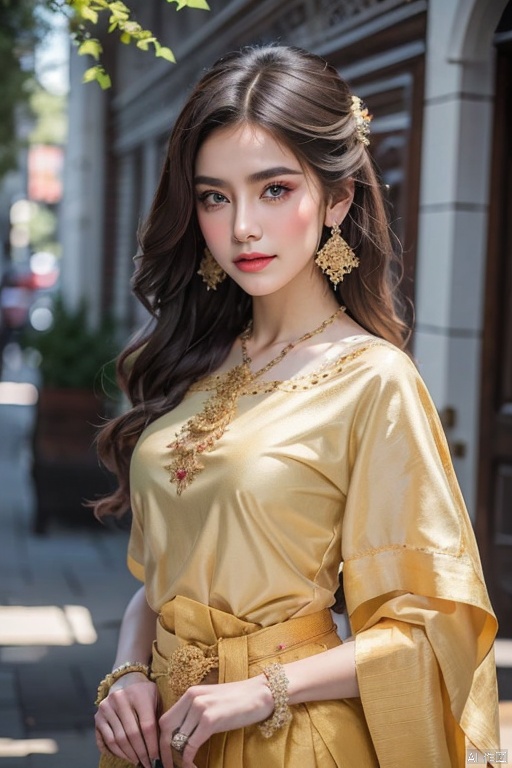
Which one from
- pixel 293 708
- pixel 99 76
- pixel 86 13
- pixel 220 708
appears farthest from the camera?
pixel 99 76

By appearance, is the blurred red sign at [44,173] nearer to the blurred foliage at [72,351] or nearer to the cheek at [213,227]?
the blurred foliage at [72,351]

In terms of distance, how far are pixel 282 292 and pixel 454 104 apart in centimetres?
229

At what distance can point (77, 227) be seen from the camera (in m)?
12.3

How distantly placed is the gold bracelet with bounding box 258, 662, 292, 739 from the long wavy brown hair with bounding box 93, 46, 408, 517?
626 mm

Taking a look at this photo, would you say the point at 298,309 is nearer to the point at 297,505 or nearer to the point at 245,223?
the point at 245,223

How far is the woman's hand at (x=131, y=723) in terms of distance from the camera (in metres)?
1.84

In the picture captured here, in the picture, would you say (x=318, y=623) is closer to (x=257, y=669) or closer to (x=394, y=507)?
(x=257, y=669)

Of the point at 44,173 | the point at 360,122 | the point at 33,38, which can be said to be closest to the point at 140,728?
the point at 360,122

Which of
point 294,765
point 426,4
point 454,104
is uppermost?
point 426,4

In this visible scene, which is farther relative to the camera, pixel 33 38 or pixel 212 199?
pixel 33 38

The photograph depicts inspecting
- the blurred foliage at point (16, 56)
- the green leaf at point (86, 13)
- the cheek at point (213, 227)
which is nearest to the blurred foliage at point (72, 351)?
the blurred foliage at point (16, 56)

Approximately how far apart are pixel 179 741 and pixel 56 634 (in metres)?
3.65

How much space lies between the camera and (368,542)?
69.3 inches

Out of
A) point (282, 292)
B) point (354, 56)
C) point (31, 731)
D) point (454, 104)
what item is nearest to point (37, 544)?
point (31, 731)
